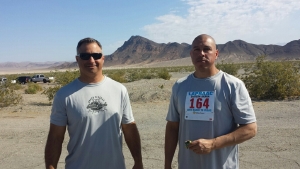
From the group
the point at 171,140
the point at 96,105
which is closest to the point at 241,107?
the point at 171,140

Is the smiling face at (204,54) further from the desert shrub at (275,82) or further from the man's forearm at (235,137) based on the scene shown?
the desert shrub at (275,82)

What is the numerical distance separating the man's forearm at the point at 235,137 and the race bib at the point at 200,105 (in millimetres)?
212

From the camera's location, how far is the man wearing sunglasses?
2.96 meters

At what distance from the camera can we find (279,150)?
22.6ft

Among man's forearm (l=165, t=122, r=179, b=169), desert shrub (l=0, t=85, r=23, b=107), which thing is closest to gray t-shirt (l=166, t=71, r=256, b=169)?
man's forearm (l=165, t=122, r=179, b=169)

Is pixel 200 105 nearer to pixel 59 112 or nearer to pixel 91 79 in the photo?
pixel 91 79

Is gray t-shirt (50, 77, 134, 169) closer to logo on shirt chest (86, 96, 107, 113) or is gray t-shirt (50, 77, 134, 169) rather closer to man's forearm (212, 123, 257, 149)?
logo on shirt chest (86, 96, 107, 113)

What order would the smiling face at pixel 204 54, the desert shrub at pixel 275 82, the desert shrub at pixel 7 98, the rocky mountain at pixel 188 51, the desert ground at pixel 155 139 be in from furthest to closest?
the rocky mountain at pixel 188 51 → the desert shrub at pixel 275 82 → the desert shrub at pixel 7 98 → the desert ground at pixel 155 139 → the smiling face at pixel 204 54

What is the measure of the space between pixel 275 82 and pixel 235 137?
47.4 feet

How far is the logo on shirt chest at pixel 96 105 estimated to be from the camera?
2.96 metres

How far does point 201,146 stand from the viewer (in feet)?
8.99

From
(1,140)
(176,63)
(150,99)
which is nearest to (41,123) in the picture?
(1,140)

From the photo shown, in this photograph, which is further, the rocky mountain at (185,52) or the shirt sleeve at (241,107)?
the rocky mountain at (185,52)

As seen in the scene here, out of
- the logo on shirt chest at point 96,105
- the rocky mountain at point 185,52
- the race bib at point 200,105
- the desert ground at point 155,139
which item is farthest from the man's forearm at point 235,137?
the rocky mountain at point 185,52
